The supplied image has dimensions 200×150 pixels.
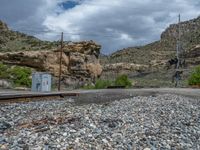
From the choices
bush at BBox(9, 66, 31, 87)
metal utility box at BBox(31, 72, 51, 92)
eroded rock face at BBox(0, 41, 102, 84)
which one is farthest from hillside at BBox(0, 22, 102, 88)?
metal utility box at BBox(31, 72, 51, 92)

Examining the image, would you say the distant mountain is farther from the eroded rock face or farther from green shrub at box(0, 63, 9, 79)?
green shrub at box(0, 63, 9, 79)

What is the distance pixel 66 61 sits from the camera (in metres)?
75.8

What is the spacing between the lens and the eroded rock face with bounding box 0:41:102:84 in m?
74.3

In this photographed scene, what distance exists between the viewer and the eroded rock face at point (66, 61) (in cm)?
7431

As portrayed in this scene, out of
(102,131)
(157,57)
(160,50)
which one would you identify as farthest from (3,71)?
(160,50)

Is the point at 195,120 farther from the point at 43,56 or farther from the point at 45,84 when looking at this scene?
the point at 43,56

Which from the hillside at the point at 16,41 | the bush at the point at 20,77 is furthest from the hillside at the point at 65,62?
the hillside at the point at 16,41

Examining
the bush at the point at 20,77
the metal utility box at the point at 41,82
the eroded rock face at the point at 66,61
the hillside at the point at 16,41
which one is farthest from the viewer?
the hillside at the point at 16,41

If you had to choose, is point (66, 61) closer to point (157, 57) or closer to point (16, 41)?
point (16, 41)

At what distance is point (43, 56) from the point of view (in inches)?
2945

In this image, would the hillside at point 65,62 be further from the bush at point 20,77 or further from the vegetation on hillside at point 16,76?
the bush at point 20,77

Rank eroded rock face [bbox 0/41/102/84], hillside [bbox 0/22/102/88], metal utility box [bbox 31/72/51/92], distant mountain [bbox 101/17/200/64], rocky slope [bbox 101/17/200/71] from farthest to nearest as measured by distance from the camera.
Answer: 1. distant mountain [bbox 101/17/200/64]
2. rocky slope [bbox 101/17/200/71]
3. eroded rock face [bbox 0/41/102/84]
4. hillside [bbox 0/22/102/88]
5. metal utility box [bbox 31/72/51/92]

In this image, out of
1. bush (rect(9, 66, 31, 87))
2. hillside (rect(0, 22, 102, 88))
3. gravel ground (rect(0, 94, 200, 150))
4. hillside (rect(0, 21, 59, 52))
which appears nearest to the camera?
gravel ground (rect(0, 94, 200, 150))

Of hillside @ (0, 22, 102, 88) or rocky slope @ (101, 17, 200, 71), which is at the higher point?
rocky slope @ (101, 17, 200, 71)
